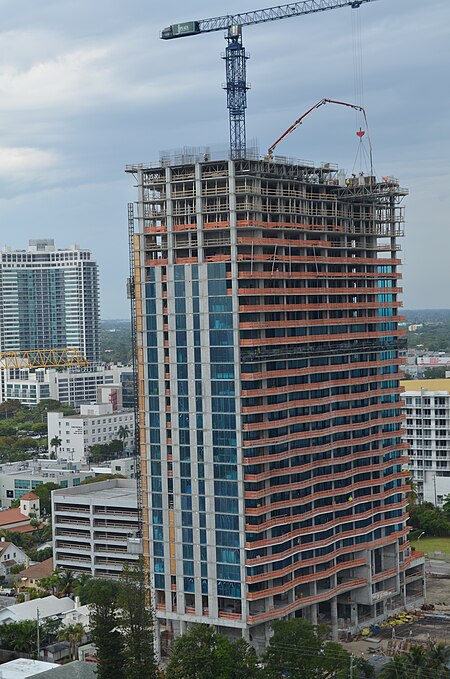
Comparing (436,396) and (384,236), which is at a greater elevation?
(384,236)

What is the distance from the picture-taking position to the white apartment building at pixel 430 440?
10788 cm

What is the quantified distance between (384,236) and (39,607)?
33.8 metres

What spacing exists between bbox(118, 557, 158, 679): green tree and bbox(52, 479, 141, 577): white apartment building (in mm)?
15062

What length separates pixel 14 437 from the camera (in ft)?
560

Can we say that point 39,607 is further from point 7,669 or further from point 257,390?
point 257,390

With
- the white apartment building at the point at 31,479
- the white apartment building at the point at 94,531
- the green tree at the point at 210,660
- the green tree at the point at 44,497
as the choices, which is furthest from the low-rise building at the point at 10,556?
the green tree at the point at 210,660

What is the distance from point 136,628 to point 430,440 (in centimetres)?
5821

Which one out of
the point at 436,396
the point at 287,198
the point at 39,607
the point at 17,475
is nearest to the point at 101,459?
the point at 17,475

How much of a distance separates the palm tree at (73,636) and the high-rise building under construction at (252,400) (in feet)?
15.8

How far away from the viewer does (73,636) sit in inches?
2517

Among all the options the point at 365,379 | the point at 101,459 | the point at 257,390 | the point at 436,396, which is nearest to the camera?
the point at 257,390

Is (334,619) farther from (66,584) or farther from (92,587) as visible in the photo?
(66,584)

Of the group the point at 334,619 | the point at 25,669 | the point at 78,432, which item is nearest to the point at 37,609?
the point at 25,669

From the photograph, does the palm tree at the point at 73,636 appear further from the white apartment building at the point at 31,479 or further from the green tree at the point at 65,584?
the white apartment building at the point at 31,479
